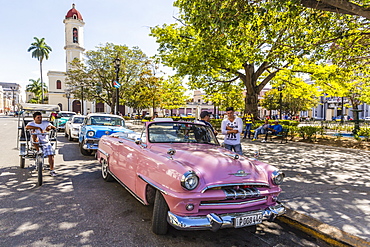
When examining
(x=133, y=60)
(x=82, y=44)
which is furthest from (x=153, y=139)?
(x=82, y=44)

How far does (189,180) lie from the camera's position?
9.59ft

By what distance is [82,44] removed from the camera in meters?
61.6

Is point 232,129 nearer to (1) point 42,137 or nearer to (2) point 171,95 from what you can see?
(1) point 42,137

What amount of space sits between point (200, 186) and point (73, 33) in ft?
219

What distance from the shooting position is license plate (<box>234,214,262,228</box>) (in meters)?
2.87

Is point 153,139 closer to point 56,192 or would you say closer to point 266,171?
point 266,171

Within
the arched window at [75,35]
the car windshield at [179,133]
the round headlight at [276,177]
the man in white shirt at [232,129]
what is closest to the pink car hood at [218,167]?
the round headlight at [276,177]

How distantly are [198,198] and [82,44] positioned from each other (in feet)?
221

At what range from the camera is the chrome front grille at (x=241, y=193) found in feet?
9.93

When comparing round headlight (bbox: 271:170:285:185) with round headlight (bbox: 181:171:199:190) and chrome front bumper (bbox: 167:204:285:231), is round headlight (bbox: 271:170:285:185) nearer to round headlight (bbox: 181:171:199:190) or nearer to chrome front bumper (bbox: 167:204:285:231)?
chrome front bumper (bbox: 167:204:285:231)

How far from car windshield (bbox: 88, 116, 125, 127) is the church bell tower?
54.1m

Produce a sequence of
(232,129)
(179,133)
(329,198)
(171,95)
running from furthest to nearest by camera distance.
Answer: (171,95) < (232,129) < (329,198) < (179,133)

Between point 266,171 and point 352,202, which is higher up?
point 266,171

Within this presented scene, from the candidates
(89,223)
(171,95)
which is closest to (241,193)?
(89,223)
